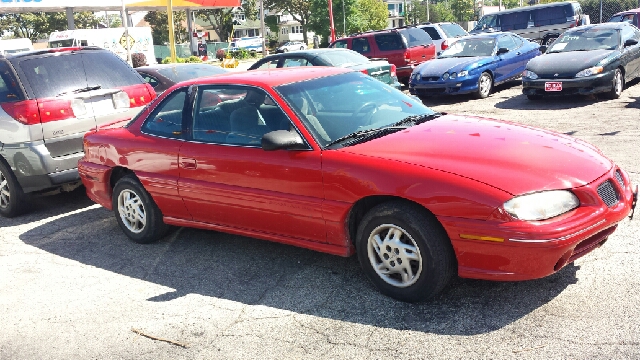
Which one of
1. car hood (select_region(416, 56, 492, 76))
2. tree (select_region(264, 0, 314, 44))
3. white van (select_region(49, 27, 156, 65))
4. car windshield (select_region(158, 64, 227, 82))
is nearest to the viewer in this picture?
car windshield (select_region(158, 64, 227, 82))

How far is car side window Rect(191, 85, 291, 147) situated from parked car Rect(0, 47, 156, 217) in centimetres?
246

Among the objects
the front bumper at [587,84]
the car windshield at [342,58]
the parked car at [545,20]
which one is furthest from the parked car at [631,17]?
the car windshield at [342,58]

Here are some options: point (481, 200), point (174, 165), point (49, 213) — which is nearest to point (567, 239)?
point (481, 200)

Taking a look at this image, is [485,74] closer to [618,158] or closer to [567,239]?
[618,158]

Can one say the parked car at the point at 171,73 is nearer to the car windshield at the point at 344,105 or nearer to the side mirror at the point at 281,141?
the car windshield at the point at 344,105

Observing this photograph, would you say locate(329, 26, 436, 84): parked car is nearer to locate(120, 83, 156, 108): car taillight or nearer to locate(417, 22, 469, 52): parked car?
locate(417, 22, 469, 52): parked car

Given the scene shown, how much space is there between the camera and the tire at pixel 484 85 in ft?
44.7

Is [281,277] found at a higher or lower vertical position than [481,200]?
lower

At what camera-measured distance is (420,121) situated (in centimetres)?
487

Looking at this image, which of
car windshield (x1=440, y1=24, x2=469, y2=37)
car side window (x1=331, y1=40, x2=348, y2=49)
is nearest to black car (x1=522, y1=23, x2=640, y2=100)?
car side window (x1=331, y1=40, x2=348, y2=49)

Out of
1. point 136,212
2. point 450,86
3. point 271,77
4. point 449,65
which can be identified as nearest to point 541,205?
point 271,77

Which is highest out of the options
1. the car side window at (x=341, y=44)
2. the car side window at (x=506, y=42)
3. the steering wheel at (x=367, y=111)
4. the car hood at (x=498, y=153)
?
the car side window at (x=341, y=44)

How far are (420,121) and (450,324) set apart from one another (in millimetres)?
1697

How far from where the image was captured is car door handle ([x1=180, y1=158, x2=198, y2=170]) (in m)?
5.10
